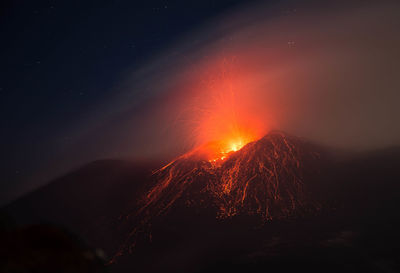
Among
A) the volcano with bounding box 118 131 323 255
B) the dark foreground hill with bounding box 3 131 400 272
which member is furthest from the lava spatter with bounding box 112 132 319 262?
the dark foreground hill with bounding box 3 131 400 272

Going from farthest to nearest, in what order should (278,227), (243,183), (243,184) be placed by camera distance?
(243,183) → (243,184) → (278,227)

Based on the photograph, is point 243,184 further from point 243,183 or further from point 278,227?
point 278,227

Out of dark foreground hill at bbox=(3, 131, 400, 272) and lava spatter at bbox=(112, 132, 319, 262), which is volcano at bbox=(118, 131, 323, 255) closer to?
lava spatter at bbox=(112, 132, 319, 262)

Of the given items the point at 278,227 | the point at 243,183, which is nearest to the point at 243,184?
the point at 243,183

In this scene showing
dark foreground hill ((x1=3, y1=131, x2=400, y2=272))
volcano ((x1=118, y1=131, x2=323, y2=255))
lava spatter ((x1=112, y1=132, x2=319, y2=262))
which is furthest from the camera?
lava spatter ((x1=112, y1=132, x2=319, y2=262))

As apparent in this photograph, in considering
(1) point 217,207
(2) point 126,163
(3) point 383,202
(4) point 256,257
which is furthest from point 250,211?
(2) point 126,163

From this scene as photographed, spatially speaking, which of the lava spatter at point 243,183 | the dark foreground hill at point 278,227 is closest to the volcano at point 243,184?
the lava spatter at point 243,183

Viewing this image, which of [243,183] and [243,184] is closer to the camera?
[243,184]

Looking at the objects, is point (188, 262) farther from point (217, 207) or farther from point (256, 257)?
point (217, 207)
